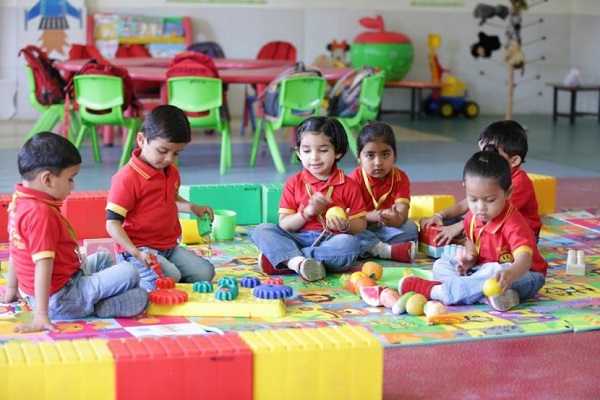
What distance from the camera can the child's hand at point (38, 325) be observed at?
3213 mm

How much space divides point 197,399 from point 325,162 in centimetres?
199

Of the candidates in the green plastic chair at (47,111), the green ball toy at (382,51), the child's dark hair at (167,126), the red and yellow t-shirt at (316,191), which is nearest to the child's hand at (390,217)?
the red and yellow t-shirt at (316,191)

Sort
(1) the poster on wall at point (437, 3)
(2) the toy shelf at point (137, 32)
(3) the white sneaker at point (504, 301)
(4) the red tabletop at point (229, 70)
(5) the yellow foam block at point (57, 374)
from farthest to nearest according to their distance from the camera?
(1) the poster on wall at point (437, 3)
(2) the toy shelf at point (137, 32)
(4) the red tabletop at point (229, 70)
(3) the white sneaker at point (504, 301)
(5) the yellow foam block at point (57, 374)

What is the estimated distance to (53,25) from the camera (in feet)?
36.4

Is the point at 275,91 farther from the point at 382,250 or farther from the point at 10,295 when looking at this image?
the point at 10,295

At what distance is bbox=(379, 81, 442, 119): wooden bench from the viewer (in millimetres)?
11906

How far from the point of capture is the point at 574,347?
10.8ft

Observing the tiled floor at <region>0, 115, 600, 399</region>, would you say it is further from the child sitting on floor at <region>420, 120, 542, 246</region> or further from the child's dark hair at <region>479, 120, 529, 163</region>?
the child's dark hair at <region>479, 120, 529, 163</region>

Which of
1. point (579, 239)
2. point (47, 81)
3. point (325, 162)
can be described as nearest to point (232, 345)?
point (325, 162)

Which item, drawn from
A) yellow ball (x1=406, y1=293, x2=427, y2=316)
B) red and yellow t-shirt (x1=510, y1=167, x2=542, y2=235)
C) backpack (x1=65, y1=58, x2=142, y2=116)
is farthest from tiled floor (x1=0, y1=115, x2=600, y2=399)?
red and yellow t-shirt (x1=510, y1=167, x2=542, y2=235)

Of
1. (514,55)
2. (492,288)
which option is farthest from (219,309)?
(514,55)

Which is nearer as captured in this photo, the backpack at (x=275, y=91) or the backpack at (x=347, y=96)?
the backpack at (x=275, y=91)

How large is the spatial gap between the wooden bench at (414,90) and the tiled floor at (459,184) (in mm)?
151

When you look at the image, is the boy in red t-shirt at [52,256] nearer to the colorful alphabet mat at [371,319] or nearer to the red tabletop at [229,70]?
the colorful alphabet mat at [371,319]
